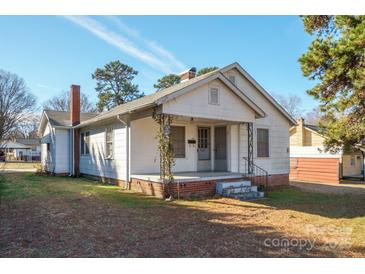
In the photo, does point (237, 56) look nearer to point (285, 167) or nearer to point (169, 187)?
point (285, 167)

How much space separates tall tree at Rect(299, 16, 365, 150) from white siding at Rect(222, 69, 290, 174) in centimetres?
560

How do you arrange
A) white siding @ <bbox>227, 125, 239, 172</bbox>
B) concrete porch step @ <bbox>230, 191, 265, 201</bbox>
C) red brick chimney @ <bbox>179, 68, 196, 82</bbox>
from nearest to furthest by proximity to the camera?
concrete porch step @ <bbox>230, 191, 265, 201</bbox> → white siding @ <bbox>227, 125, 239, 172</bbox> → red brick chimney @ <bbox>179, 68, 196, 82</bbox>

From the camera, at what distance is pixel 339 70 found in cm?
746

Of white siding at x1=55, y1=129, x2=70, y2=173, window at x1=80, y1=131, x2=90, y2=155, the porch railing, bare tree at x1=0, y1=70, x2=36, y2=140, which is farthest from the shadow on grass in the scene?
bare tree at x1=0, y1=70, x2=36, y2=140

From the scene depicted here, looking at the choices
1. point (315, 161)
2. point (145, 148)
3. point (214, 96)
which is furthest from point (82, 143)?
point (315, 161)

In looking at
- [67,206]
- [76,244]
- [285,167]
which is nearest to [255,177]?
[285,167]

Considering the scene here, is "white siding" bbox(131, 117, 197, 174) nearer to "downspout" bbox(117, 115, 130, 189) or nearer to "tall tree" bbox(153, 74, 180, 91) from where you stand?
"downspout" bbox(117, 115, 130, 189)

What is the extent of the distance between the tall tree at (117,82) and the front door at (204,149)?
29642 millimetres

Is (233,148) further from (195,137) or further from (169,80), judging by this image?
(169,80)

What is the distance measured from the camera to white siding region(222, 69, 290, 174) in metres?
A: 14.8

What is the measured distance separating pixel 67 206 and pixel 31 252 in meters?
4.04

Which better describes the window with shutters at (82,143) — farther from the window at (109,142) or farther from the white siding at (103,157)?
the window at (109,142)

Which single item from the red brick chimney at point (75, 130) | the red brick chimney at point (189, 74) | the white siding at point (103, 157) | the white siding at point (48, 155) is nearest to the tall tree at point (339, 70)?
the white siding at point (103, 157)

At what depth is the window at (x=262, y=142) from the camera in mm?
14859
